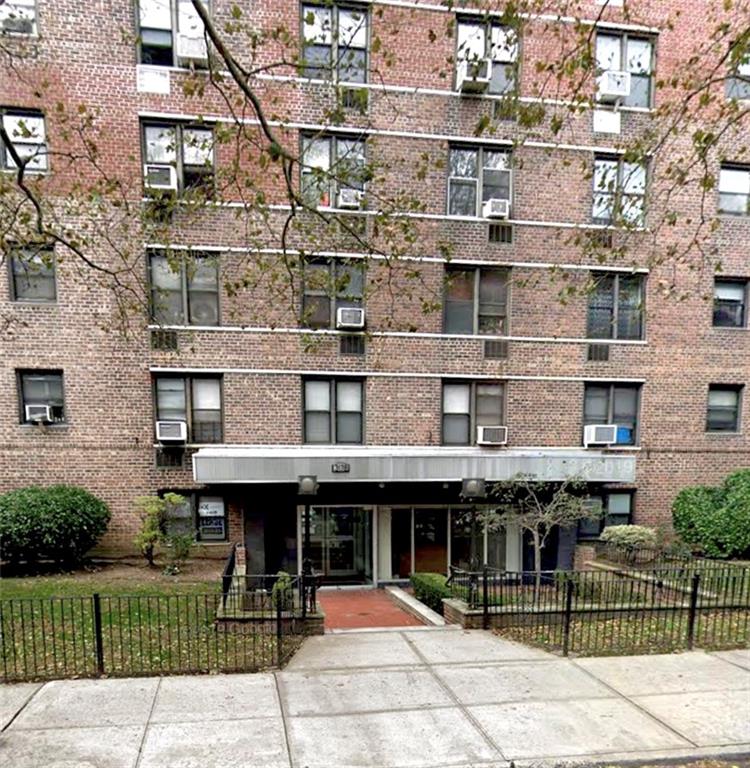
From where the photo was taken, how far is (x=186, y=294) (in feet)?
39.5

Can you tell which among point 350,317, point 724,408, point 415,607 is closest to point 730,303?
point 724,408

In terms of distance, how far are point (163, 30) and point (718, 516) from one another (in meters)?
17.3

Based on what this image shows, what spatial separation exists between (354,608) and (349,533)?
7.81 ft

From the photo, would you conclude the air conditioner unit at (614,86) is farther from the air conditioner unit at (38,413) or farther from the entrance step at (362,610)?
the air conditioner unit at (38,413)

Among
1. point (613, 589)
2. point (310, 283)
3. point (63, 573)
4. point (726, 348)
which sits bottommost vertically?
point (63, 573)

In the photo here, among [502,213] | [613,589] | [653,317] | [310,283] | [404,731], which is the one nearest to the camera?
[404,731]

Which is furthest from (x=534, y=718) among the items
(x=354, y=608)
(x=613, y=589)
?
(x=354, y=608)

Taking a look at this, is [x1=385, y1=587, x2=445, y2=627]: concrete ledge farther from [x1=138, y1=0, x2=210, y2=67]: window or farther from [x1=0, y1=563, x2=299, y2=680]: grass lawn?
[x1=138, y1=0, x2=210, y2=67]: window

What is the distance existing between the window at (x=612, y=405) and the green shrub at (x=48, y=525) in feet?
40.0

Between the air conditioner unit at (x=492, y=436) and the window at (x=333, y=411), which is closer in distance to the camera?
the window at (x=333, y=411)

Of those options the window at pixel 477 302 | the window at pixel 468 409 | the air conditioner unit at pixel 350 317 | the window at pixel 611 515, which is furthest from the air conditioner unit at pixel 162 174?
the window at pixel 611 515

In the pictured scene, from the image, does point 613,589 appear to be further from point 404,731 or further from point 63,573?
point 63,573

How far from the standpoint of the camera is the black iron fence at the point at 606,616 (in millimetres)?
7070

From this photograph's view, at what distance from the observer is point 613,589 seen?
8.90 metres
